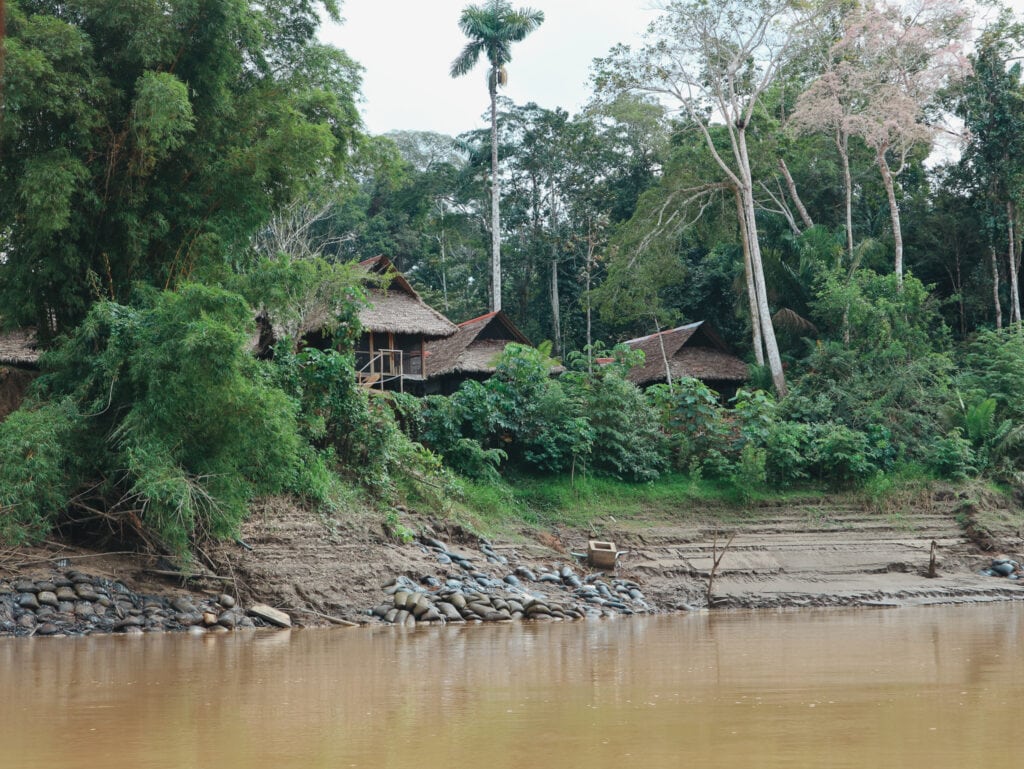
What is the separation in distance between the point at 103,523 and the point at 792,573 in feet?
35.1

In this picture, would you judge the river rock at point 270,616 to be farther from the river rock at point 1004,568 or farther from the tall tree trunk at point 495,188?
the tall tree trunk at point 495,188

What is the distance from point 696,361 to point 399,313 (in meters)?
8.26

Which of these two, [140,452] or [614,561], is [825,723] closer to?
[140,452]

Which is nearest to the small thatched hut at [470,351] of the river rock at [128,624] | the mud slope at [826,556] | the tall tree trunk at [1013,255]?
the mud slope at [826,556]

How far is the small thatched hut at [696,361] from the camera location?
27.6m

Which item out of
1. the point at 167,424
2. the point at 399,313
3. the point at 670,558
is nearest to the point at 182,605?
the point at 167,424

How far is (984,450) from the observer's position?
2086 centimetres

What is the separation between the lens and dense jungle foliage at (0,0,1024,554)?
12.2 m

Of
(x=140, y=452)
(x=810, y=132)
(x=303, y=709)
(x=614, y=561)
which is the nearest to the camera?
(x=303, y=709)

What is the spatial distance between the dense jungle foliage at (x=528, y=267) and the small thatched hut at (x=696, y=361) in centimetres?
84

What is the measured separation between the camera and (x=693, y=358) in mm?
28156

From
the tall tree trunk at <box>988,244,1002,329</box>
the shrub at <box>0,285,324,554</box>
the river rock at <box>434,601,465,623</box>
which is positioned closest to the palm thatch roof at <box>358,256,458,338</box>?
the shrub at <box>0,285,324,554</box>

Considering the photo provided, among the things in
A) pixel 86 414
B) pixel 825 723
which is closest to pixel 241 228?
pixel 86 414

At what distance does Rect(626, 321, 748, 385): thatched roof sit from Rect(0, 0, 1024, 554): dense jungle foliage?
2.73 ft
